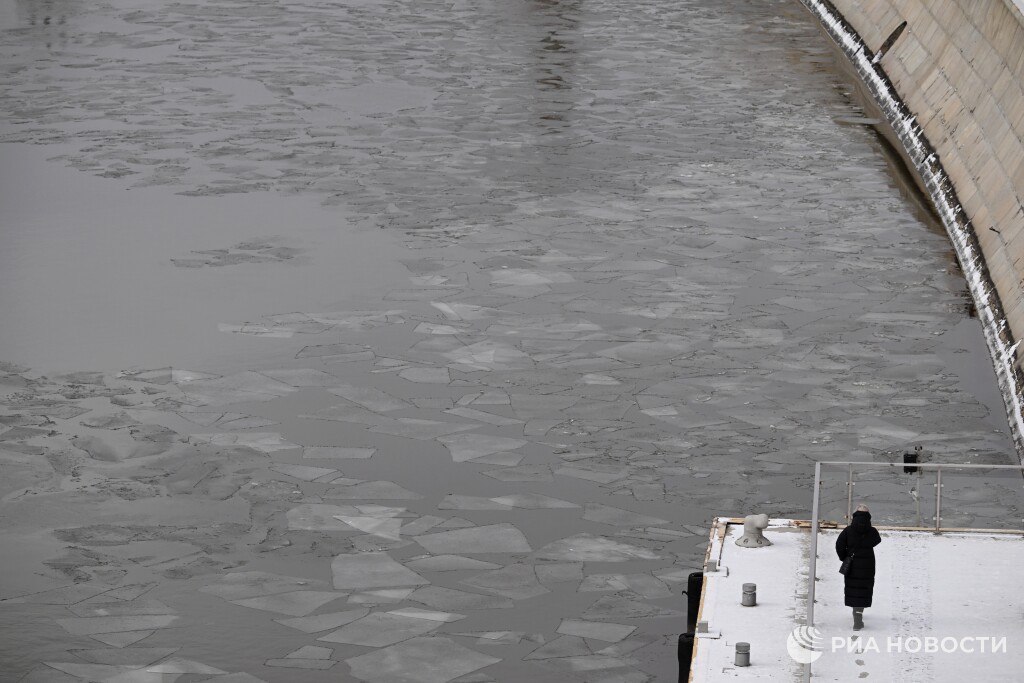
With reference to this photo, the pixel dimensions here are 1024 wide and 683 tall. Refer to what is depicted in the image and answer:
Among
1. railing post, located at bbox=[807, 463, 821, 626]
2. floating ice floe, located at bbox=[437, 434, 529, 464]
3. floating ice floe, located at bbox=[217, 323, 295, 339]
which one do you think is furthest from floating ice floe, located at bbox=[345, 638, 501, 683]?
floating ice floe, located at bbox=[217, 323, 295, 339]

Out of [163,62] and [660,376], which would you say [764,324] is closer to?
[660,376]

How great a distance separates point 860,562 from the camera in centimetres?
980

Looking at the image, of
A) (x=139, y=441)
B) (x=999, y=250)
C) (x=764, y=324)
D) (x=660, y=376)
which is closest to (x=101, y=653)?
(x=139, y=441)

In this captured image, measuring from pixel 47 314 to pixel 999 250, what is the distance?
10.4 m

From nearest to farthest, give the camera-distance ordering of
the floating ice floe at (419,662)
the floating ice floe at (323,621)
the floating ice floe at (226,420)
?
the floating ice floe at (419,662) < the floating ice floe at (323,621) < the floating ice floe at (226,420)

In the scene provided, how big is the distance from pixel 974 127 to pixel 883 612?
13.4 meters

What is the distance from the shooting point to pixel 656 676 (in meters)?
11.1

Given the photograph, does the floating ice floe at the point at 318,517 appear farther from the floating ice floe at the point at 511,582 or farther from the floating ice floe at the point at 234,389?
the floating ice floe at the point at 234,389

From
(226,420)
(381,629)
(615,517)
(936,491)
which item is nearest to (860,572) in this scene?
(936,491)

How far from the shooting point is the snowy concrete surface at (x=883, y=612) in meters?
9.52

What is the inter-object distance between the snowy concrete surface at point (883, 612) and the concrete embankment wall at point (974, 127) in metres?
4.10

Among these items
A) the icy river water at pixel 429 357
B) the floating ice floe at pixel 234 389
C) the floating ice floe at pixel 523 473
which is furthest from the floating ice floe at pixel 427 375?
the floating ice floe at pixel 523 473

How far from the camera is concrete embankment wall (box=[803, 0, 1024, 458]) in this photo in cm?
1783

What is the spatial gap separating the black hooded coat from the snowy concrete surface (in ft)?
0.63
